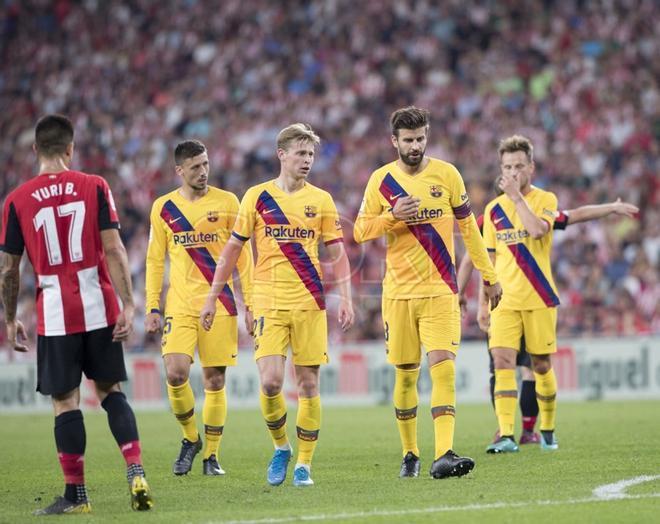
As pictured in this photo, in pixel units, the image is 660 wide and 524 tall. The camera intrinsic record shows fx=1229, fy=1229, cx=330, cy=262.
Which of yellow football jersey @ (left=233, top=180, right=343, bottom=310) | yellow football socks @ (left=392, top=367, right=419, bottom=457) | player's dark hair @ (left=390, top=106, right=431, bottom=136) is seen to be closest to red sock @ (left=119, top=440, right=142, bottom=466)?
yellow football jersey @ (left=233, top=180, right=343, bottom=310)


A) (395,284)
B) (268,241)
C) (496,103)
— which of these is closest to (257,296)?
(268,241)

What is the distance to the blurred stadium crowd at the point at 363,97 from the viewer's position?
71.2 feet

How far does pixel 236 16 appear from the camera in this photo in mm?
30234

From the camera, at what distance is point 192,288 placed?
1056 centimetres

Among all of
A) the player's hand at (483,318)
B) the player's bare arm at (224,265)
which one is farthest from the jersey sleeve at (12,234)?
the player's hand at (483,318)

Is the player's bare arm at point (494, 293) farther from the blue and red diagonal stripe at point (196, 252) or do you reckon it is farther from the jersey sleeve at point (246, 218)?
the blue and red diagonal stripe at point (196, 252)

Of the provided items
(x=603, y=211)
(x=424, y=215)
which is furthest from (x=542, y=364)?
(x=424, y=215)

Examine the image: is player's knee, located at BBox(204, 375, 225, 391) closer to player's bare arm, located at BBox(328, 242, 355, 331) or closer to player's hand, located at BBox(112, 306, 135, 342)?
player's bare arm, located at BBox(328, 242, 355, 331)

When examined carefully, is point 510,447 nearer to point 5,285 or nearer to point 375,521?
point 375,521

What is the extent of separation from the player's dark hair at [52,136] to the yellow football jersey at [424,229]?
99.6 inches

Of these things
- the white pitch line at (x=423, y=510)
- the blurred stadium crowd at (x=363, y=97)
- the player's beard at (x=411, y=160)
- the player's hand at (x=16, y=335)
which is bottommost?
the white pitch line at (x=423, y=510)

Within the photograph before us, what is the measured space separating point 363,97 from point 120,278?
19.5m

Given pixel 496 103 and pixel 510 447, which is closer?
pixel 510 447

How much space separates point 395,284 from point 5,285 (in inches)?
120
